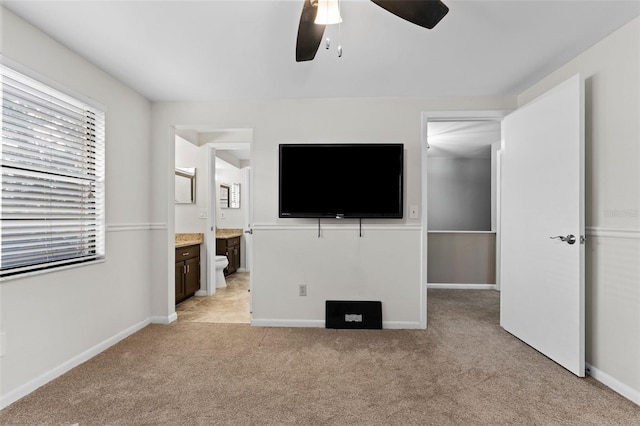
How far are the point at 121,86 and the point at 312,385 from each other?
9.70 ft

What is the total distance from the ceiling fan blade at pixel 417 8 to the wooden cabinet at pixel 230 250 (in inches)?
185

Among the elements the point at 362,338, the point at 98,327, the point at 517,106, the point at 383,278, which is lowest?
the point at 362,338

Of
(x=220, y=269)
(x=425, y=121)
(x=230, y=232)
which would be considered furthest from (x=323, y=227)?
(x=230, y=232)

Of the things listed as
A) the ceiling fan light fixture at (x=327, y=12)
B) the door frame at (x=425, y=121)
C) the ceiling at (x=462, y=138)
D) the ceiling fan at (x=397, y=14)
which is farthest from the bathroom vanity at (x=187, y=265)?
the ceiling at (x=462, y=138)

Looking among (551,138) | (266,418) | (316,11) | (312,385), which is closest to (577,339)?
(551,138)

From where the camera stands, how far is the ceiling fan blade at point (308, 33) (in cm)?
152

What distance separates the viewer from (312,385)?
2.14 metres

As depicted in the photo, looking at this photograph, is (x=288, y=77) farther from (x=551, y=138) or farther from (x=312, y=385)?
(x=312, y=385)

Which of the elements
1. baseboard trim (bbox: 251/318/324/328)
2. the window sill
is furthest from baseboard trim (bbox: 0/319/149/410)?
baseboard trim (bbox: 251/318/324/328)

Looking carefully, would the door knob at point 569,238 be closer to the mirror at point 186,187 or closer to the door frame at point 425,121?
the door frame at point 425,121

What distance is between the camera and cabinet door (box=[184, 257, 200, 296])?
410cm

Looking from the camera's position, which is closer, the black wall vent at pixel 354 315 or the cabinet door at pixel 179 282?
the black wall vent at pixel 354 315

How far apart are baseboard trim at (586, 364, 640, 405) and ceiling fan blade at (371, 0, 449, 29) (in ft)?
8.02

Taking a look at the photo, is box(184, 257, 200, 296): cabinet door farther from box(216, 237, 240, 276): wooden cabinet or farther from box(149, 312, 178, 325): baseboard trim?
box(216, 237, 240, 276): wooden cabinet
